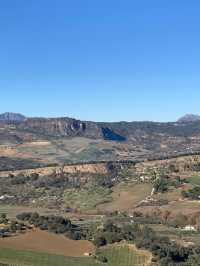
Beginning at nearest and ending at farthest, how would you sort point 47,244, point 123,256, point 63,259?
point 63,259
point 123,256
point 47,244

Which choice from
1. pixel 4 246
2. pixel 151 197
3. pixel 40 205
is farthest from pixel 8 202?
pixel 4 246

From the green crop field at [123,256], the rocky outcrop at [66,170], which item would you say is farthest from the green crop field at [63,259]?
the rocky outcrop at [66,170]

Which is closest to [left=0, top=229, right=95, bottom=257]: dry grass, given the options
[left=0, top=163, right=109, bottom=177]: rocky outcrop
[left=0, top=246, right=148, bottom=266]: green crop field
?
[left=0, top=246, right=148, bottom=266]: green crop field

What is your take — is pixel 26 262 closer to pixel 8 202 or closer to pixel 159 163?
pixel 8 202

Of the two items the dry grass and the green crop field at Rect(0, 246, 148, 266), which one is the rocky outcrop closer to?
the dry grass

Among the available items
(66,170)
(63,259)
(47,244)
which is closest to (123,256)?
(63,259)

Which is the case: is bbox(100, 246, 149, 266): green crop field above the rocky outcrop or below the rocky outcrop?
below

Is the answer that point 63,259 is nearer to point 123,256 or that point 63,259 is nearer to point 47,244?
point 123,256

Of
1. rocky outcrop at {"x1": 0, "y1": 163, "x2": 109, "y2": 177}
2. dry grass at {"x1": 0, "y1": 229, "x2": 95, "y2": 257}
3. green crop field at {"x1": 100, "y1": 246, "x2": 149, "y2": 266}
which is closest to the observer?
green crop field at {"x1": 100, "y1": 246, "x2": 149, "y2": 266}

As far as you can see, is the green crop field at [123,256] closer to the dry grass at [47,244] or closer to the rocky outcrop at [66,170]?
the dry grass at [47,244]
